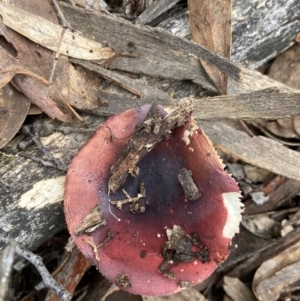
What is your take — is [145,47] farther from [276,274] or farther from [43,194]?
[276,274]

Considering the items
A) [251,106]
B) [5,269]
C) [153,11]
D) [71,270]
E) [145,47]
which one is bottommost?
[71,270]

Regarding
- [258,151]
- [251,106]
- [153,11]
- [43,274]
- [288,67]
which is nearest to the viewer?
[43,274]

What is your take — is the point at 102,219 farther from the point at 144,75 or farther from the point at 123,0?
the point at 123,0

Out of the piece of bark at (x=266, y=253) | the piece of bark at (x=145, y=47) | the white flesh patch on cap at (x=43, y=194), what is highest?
the piece of bark at (x=145, y=47)

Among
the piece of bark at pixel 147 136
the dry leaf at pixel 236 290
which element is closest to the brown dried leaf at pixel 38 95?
the piece of bark at pixel 147 136

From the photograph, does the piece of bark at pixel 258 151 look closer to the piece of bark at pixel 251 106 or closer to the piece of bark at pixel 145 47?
the piece of bark at pixel 251 106

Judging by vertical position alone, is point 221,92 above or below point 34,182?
below

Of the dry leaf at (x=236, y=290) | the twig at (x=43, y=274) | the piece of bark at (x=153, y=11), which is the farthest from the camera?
the dry leaf at (x=236, y=290)

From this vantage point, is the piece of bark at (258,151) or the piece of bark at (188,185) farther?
the piece of bark at (258,151)

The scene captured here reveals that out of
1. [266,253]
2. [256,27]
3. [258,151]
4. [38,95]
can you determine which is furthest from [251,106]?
[38,95]
